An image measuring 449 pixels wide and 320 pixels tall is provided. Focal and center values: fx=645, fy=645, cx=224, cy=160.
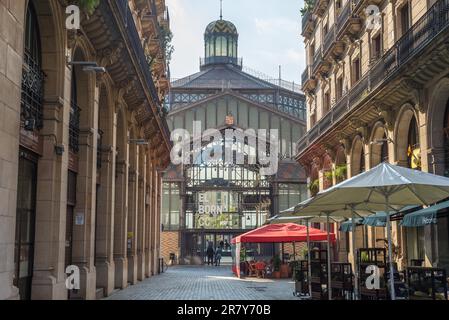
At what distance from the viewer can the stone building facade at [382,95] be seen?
19.5 m

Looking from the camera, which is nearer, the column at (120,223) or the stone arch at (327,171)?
the column at (120,223)

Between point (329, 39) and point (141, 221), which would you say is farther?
point (329, 39)

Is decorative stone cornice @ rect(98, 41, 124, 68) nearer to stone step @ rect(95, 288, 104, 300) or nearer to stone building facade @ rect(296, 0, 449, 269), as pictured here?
stone step @ rect(95, 288, 104, 300)

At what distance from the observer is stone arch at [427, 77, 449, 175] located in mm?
19609

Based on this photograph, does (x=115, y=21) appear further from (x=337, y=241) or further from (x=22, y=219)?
(x=337, y=241)

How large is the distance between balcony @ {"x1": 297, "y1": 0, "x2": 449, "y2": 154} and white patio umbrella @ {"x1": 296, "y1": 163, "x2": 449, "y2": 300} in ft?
18.8

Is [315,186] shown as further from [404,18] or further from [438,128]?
[438,128]

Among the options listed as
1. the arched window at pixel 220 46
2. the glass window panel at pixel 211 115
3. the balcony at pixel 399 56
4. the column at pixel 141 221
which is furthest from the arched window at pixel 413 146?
the arched window at pixel 220 46

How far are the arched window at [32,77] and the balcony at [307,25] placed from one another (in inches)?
1035

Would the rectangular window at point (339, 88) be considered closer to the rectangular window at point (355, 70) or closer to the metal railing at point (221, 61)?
the rectangular window at point (355, 70)

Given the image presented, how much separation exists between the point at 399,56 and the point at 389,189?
34.7ft

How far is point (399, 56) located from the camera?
21.3 meters

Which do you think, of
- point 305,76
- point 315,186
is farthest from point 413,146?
point 305,76
